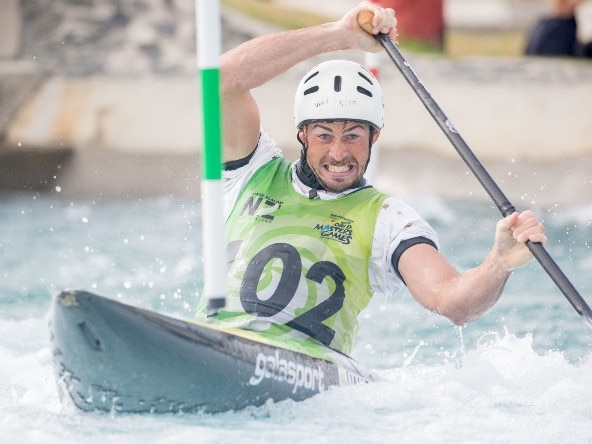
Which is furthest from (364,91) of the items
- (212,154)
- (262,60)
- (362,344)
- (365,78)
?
(362,344)

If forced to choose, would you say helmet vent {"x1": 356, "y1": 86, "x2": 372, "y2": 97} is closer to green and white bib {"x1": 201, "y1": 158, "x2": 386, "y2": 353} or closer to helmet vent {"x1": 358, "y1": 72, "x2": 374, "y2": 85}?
helmet vent {"x1": 358, "y1": 72, "x2": 374, "y2": 85}

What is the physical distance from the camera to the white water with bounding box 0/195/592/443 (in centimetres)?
419

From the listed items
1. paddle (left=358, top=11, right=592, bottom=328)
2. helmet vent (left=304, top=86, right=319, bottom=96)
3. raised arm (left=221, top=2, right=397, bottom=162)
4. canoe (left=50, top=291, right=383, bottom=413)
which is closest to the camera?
canoe (left=50, top=291, right=383, bottom=413)

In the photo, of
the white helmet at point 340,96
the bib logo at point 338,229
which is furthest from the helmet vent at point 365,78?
the bib logo at point 338,229

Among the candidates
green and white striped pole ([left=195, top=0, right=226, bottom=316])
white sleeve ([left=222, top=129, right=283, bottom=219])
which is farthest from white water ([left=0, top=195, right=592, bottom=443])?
white sleeve ([left=222, top=129, right=283, bottom=219])

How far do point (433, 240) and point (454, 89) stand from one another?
21.0ft

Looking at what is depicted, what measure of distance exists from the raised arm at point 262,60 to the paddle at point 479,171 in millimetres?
52

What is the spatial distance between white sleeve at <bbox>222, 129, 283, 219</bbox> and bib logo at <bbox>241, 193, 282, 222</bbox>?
115 millimetres

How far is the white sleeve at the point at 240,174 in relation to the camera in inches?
203

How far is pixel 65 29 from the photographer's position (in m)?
11.7

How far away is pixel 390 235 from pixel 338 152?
40cm

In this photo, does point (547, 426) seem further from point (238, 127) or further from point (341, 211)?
point (238, 127)

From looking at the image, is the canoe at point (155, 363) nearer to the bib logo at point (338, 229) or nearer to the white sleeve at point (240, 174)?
the bib logo at point (338, 229)

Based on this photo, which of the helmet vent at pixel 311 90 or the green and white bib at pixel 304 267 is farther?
the helmet vent at pixel 311 90
